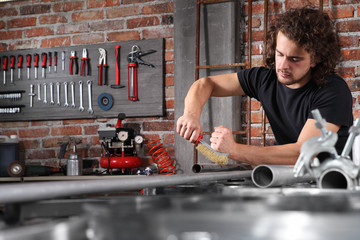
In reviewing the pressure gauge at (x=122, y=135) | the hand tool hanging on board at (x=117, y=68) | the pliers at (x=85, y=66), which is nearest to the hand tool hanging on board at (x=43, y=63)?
the pliers at (x=85, y=66)

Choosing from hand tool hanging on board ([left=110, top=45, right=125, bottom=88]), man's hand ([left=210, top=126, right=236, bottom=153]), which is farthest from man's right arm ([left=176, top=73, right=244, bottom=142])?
hand tool hanging on board ([left=110, top=45, right=125, bottom=88])

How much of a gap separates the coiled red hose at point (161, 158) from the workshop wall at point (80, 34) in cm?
6

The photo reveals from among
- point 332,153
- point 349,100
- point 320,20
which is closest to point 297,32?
point 320,20

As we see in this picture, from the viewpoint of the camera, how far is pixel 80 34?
3297 mm

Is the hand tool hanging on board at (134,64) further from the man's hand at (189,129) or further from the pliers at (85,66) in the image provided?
the man's hand at (189,129)

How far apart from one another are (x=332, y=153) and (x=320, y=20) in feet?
4.19

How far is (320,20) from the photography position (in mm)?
1873

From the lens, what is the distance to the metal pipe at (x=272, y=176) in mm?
835

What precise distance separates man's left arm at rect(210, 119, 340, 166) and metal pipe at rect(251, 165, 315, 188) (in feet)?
2.12

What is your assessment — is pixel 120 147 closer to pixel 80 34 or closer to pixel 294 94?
pixel 80 34

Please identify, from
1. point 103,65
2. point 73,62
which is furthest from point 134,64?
point 73,62

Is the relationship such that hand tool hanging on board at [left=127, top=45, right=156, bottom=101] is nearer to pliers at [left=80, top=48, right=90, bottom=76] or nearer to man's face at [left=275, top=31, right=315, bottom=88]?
pliers at [left=80, top=48, right=90, bottom=76]

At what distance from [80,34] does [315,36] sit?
2.06 metres

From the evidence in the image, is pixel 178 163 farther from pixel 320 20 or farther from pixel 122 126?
pixel 320 20
